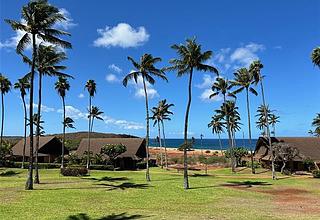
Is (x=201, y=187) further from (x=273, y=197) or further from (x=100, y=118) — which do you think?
(x=100, y=118)

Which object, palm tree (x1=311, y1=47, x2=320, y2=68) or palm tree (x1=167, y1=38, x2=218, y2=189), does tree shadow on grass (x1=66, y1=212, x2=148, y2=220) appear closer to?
palm tree (x1=167, y1=38, x2=218, y2=189)

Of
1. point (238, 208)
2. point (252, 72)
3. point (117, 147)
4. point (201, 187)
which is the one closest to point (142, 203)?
point (238, 208)

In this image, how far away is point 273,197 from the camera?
3152cm

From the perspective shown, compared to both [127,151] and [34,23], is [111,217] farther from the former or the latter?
[127,151]

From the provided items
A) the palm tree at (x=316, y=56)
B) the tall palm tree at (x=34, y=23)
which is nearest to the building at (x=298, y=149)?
the palm tree at (x=316, y=56)

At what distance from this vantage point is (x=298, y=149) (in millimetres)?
61188

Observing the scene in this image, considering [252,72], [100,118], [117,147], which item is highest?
[252,72]

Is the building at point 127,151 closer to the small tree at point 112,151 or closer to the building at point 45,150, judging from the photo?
the small tree at point 112,151

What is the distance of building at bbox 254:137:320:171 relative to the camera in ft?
196

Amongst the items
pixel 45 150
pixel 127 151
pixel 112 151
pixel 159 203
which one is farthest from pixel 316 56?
pixel 45 150

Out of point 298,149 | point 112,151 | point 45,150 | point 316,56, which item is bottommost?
point 298,149

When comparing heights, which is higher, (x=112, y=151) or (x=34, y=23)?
(x=34, y=23)

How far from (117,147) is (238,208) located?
152 ft

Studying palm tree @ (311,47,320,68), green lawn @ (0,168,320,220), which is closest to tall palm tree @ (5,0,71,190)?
green lawn @ (0,168,320,220)
